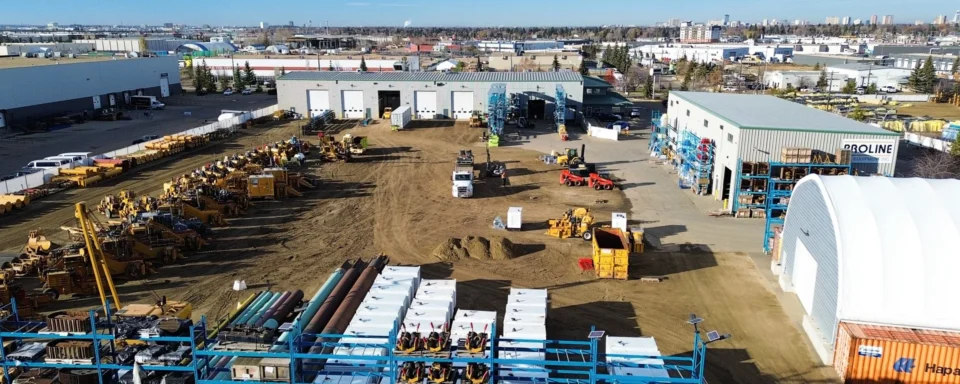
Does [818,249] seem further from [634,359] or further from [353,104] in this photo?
[353,104]

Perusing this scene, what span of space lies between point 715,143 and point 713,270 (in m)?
9.79

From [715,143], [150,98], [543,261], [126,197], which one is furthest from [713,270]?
[150,98]

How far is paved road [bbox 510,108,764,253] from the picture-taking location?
21081 mm

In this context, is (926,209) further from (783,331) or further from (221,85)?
(221,85)

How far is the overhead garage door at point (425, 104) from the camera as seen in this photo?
4834 cm

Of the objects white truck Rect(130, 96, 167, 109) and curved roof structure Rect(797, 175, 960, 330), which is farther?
white truck Rect(130, 96, 167, 109)

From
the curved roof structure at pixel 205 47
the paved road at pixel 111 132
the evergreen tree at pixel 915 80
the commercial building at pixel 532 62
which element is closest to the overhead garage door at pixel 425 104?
the paved road at pixel 111 132

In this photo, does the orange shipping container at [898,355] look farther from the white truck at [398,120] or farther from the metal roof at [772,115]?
the white truck at [398,120]

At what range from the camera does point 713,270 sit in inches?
726

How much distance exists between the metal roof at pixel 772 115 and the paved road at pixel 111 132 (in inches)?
1332

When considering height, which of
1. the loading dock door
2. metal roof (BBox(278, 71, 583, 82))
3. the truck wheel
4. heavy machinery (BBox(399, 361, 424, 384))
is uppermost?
metal roof (BBox(278, 71, 583, 82))

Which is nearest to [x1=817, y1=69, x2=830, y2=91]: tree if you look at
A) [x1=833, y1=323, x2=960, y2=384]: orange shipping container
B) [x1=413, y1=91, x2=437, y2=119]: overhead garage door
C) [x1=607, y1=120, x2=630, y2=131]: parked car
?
[x1=607, y1=120, x2=630, y2=131]: parked car

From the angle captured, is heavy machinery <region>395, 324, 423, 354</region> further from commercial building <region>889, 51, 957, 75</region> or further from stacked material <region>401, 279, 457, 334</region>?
commercial building <region>889, 51, 957, 75</region>

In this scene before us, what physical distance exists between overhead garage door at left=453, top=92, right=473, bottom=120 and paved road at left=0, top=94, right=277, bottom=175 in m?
19.0
